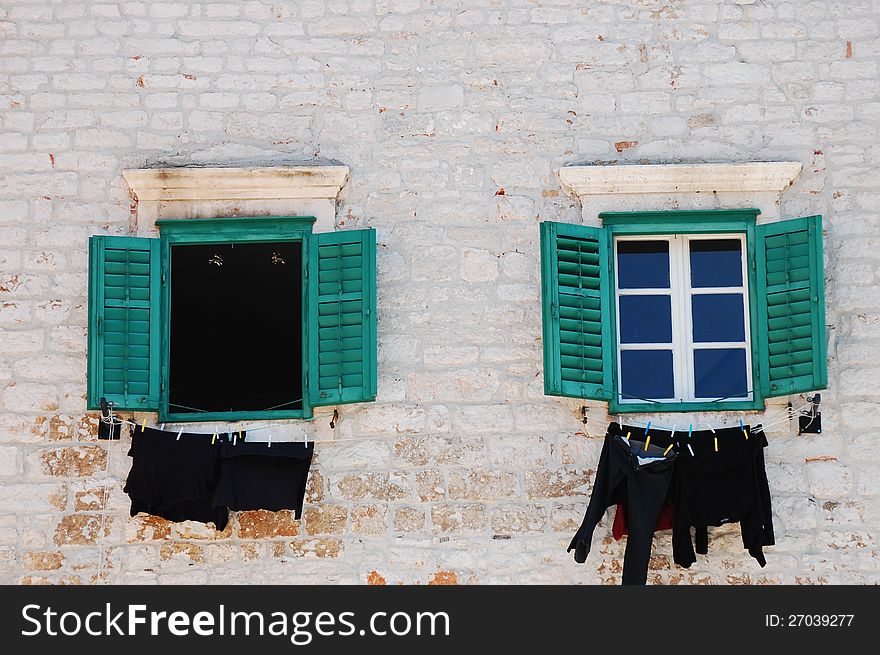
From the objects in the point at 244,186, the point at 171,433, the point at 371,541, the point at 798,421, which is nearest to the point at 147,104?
the point at 244,186

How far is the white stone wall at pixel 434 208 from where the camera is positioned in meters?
10.5

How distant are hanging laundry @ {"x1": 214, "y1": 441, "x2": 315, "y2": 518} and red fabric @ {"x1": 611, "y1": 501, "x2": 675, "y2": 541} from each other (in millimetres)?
1796

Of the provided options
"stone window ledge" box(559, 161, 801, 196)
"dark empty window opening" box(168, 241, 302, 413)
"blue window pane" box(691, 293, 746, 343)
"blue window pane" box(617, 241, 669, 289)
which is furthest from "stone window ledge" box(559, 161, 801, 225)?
"dark empty window opening" box(168, 241, 302, 413)

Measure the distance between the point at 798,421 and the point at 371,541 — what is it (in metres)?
2.59

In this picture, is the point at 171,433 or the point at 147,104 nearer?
the point at 171,433

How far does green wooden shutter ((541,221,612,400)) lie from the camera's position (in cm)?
1059

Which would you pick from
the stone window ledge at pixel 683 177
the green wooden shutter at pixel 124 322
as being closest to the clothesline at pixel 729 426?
the stone window ledge at pixel 683 177

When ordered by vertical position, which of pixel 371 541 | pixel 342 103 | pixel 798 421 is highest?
pixel 342 103

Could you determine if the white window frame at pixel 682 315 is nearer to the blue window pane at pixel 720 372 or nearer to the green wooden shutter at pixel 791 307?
the blue window pane at pixel 720 372

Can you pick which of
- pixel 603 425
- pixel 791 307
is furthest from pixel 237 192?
pixel 791 307

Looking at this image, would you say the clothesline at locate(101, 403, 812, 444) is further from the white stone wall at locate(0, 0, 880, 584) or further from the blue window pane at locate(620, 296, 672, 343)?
the blue window pane at locate(620, 296, 672, 343)

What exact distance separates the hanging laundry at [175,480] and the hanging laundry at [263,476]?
3.3 inches

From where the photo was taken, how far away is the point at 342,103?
11.2 m

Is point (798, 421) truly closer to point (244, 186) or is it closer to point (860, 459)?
point (860, 459)
